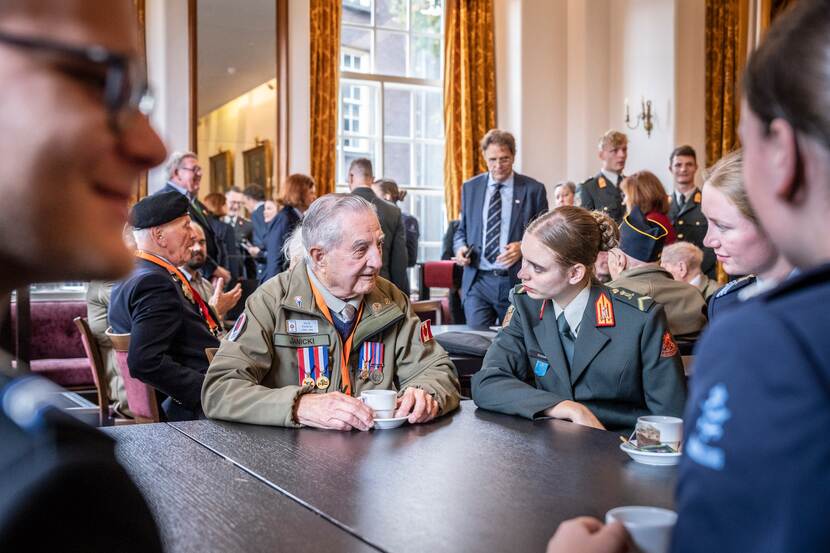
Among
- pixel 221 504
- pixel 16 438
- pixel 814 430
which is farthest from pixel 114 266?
pixel 221 504

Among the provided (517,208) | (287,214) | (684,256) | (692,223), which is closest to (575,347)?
(684,256)

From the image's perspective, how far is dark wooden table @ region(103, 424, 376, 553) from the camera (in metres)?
1.15

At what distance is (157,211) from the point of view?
10.4 ft

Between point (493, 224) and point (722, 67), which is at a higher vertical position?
point (722, 67)

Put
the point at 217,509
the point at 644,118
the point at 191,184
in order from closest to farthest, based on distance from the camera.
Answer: the point at 217,509
the point at 191,184
the point at 644,118

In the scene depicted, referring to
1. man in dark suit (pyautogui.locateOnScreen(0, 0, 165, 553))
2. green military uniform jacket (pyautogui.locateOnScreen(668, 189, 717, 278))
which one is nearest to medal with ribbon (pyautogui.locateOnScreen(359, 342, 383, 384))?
man in dark suit (pyautogui.locateOnScreen(0, 0, 165, 553))

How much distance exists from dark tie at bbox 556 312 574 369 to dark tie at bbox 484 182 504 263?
132 inches

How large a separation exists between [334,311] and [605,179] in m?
4.72

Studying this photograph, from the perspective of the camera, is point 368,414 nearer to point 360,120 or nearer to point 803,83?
point 803,83

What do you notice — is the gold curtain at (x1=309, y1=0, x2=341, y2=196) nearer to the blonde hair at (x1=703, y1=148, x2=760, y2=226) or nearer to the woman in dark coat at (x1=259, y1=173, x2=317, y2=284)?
the woman in dark coat at (x1=259, y1=173, x2=317, y2=284)

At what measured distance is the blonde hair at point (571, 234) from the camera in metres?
2.47

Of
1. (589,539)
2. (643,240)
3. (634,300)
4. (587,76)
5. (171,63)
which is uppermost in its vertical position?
(587,76)

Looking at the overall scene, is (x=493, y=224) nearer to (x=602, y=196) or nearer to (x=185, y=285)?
(x=602, y=196)

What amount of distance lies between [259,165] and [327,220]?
6.14 metres
